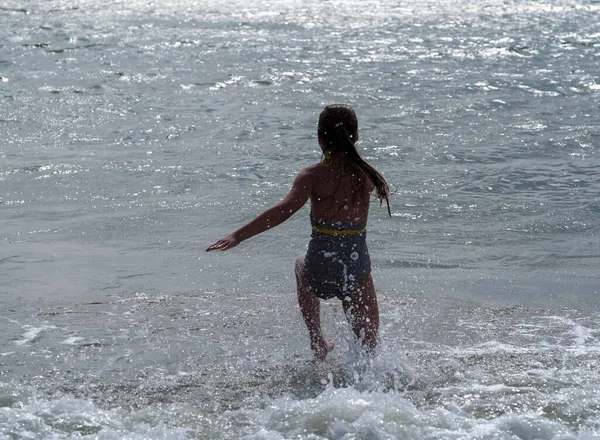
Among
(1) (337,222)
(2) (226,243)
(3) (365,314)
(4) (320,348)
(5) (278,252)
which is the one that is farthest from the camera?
(5) (278,252)

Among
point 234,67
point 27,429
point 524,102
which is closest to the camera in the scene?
point 27,429

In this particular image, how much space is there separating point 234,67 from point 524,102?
604 cm

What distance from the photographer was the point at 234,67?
18.1m

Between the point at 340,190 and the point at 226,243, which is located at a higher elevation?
the point at 340,190

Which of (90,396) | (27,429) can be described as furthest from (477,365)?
(27,429)

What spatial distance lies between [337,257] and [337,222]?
197 millimetres

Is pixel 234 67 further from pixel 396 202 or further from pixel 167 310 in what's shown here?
pixel 167 310

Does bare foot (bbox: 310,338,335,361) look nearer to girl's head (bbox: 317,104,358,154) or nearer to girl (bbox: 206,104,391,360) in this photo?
girl (bbox: 206,104,391,360)

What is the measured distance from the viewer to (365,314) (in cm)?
529

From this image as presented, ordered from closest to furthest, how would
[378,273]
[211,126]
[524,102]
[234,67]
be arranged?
[378,273]
[211,126]
[524,102]
[234,67]

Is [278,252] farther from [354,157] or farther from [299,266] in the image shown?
[354,157]

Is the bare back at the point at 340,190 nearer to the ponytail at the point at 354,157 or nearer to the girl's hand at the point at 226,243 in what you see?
the ponytail at the point at 354,157

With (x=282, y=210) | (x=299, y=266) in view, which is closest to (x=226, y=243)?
(x=282, y=210)

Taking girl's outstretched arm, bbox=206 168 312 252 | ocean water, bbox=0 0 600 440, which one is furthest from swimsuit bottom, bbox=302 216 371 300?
ocean water, bbox=0 0 600 440
